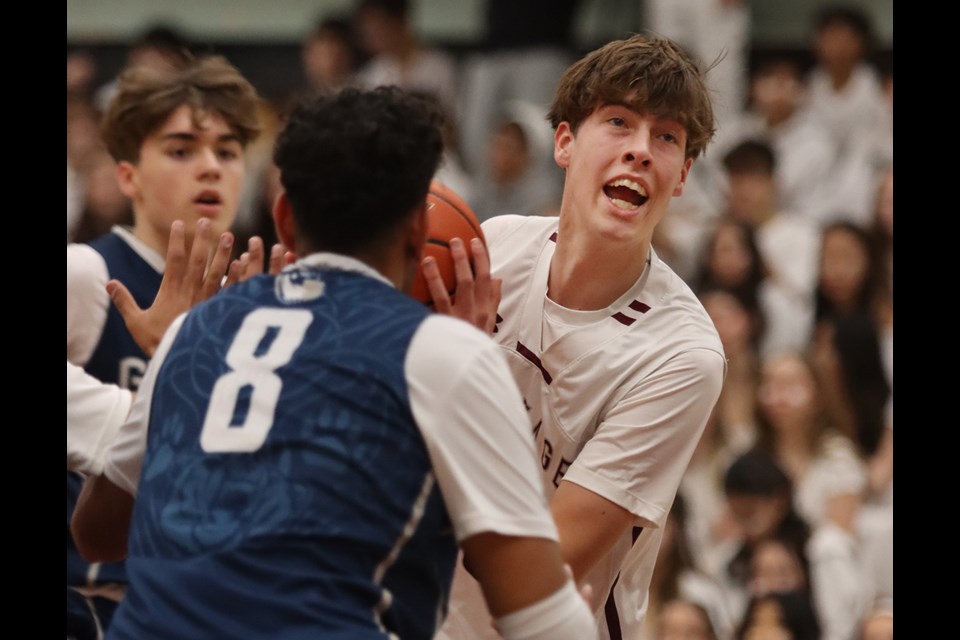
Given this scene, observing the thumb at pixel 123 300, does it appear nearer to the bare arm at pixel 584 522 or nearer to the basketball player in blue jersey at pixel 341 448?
the basketball player in blue jersey at pixel 341 448

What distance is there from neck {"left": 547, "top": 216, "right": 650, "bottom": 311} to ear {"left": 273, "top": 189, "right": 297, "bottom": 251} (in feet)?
3.54

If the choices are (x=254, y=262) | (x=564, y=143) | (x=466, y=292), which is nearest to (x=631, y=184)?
(x=564, y=143)

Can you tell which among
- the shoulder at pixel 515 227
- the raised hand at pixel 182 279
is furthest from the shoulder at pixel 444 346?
the shoulder at pixel 515 227

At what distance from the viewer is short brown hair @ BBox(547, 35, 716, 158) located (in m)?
3.54

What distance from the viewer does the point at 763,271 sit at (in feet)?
25.2

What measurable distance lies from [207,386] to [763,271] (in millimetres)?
5518

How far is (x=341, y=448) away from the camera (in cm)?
240

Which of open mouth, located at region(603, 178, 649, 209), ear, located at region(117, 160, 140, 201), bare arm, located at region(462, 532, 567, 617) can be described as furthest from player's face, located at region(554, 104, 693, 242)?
ear, located at region(117, 160, 140, 201)

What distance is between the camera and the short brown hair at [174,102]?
450 cm

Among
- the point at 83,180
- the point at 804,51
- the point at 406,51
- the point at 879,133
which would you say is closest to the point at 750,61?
the point at 804,51

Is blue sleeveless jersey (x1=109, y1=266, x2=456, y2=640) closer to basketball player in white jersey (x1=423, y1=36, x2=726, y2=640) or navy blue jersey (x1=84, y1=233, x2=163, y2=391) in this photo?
basketball player in white jersey (x1=423, y1=36, x2=726, y2=640)

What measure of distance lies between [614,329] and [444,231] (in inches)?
20.4

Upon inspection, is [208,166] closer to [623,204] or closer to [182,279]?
[182,279]

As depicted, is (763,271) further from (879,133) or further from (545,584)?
(545,584)
